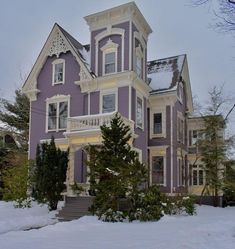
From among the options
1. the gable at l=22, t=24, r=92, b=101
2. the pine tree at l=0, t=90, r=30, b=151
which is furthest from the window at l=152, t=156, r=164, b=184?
the pine tree at l=0, t=90, r=30, b=151

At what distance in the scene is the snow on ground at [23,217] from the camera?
45.2 ft

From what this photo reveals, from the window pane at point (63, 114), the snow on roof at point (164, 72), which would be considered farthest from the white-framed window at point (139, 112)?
the window pane at point (63, 114)

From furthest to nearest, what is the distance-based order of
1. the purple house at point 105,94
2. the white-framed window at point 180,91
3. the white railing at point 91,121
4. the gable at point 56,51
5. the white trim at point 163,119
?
the white-framed window at point 180,91 < the white trim at point 163,119 < the gable at point 56,51 < the purple house at point 105,94 < the white railing at point 91,121

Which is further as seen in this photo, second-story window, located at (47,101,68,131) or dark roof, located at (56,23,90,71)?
dark roof, located at (56,23,90,71)

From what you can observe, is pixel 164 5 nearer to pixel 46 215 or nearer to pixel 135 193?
pixel 135 193

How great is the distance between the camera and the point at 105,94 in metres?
22.9

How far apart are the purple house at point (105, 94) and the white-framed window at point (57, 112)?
0.06 meters

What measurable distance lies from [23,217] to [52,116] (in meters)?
9.68

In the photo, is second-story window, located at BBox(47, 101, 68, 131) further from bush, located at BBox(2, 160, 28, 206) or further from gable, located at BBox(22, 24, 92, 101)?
bush, located at BBox(2, 160, 28, 206)

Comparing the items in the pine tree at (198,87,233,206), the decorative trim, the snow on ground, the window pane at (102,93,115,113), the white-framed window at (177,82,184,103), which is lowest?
the snow on ground

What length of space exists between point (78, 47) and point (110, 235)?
1704cm

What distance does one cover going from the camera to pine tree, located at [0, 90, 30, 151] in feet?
117

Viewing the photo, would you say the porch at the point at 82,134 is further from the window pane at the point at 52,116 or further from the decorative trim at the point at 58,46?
the decorative trim at the point at 58,46

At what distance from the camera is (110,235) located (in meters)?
10.7
